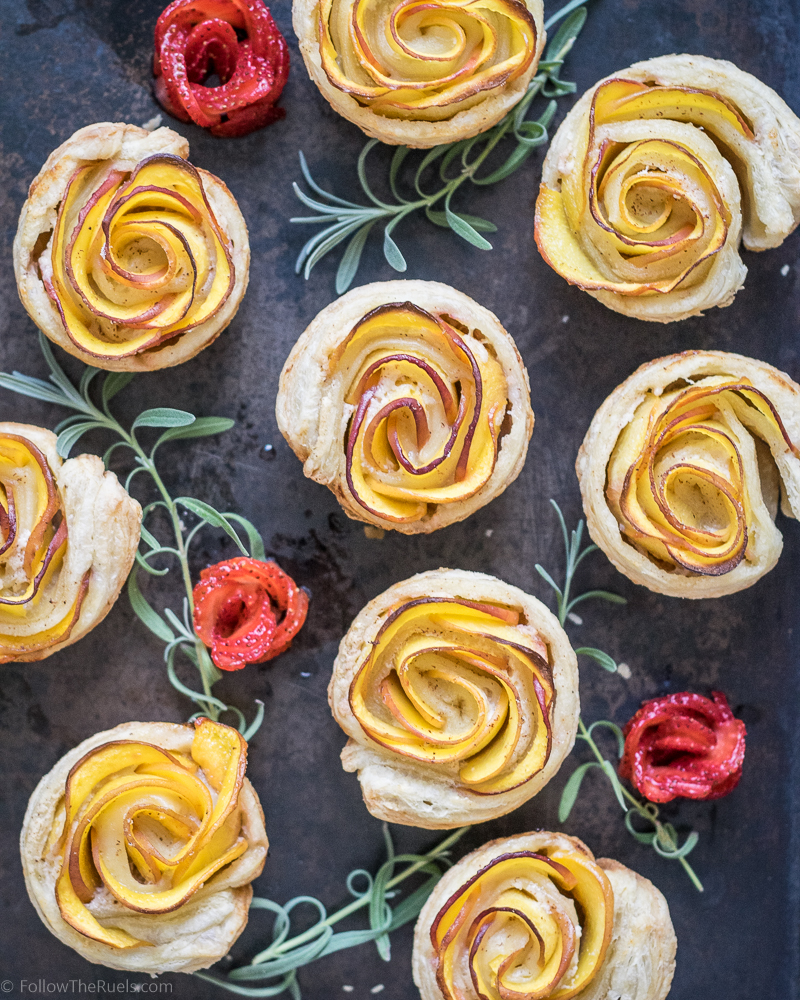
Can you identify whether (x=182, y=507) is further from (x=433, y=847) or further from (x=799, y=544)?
(x=799, y=544)

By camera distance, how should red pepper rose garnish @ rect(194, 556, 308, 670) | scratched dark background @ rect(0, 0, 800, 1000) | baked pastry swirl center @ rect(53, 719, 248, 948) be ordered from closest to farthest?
1. baked pastry swirl center @ rect(53, 719, 248, 948)
2. red pepper rose garnish @ rect(194, 556, 308, 670)
3. scratched dark background @ rect(0, 0, 800, 1000)

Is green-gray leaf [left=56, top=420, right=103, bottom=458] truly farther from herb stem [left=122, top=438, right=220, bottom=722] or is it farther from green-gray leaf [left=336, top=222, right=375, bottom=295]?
green-gray leaf [left=336, top=222, right=375, bottom=295]

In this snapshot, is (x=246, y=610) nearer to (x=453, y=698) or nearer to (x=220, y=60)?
(x=453, y=698)

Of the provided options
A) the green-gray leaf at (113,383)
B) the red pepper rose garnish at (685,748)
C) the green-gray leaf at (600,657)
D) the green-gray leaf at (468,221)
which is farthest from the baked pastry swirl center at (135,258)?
the red pepper rose garnish at (685,748)

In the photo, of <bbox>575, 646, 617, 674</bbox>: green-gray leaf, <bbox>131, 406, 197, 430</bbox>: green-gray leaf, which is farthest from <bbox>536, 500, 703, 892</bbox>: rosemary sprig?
<bbox>131, 406, 197, 430</bbox>: green-gray leaf

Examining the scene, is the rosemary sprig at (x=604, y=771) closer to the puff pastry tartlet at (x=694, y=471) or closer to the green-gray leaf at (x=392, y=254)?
the puff pastry tartlet at (x=694, y=471)

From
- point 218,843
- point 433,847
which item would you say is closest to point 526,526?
point 433,847
